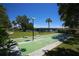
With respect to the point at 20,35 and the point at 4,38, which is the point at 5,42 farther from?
the point at 20,35

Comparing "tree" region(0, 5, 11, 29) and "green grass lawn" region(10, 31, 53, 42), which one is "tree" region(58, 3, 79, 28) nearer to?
"green grass lawn" region(10, 31, 53, 42)

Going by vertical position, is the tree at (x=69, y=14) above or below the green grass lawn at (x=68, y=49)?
above

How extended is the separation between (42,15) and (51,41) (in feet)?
2.11

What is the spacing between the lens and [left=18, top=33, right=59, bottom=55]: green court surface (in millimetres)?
7441

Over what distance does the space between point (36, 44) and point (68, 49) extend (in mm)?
745


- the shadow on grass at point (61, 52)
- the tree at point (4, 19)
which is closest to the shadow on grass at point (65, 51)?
the shadow on grass at point (61, 52)

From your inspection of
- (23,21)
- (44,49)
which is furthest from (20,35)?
(44,49)

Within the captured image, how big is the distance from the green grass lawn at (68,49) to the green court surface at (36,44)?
23cm

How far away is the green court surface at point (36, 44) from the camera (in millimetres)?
7441

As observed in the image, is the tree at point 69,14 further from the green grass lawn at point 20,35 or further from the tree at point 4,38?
the tree at point 4,38

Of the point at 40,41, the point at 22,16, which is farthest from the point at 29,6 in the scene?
the point at 40,41

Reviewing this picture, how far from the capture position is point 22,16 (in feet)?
24.3

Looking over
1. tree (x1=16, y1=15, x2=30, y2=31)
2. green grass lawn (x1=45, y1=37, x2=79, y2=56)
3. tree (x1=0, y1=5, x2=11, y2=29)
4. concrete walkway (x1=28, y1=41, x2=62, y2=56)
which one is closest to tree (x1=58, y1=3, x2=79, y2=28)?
green grass lawn (x1=45, y1=37, x2=79, y2=56)

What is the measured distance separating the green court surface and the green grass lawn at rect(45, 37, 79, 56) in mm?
226
